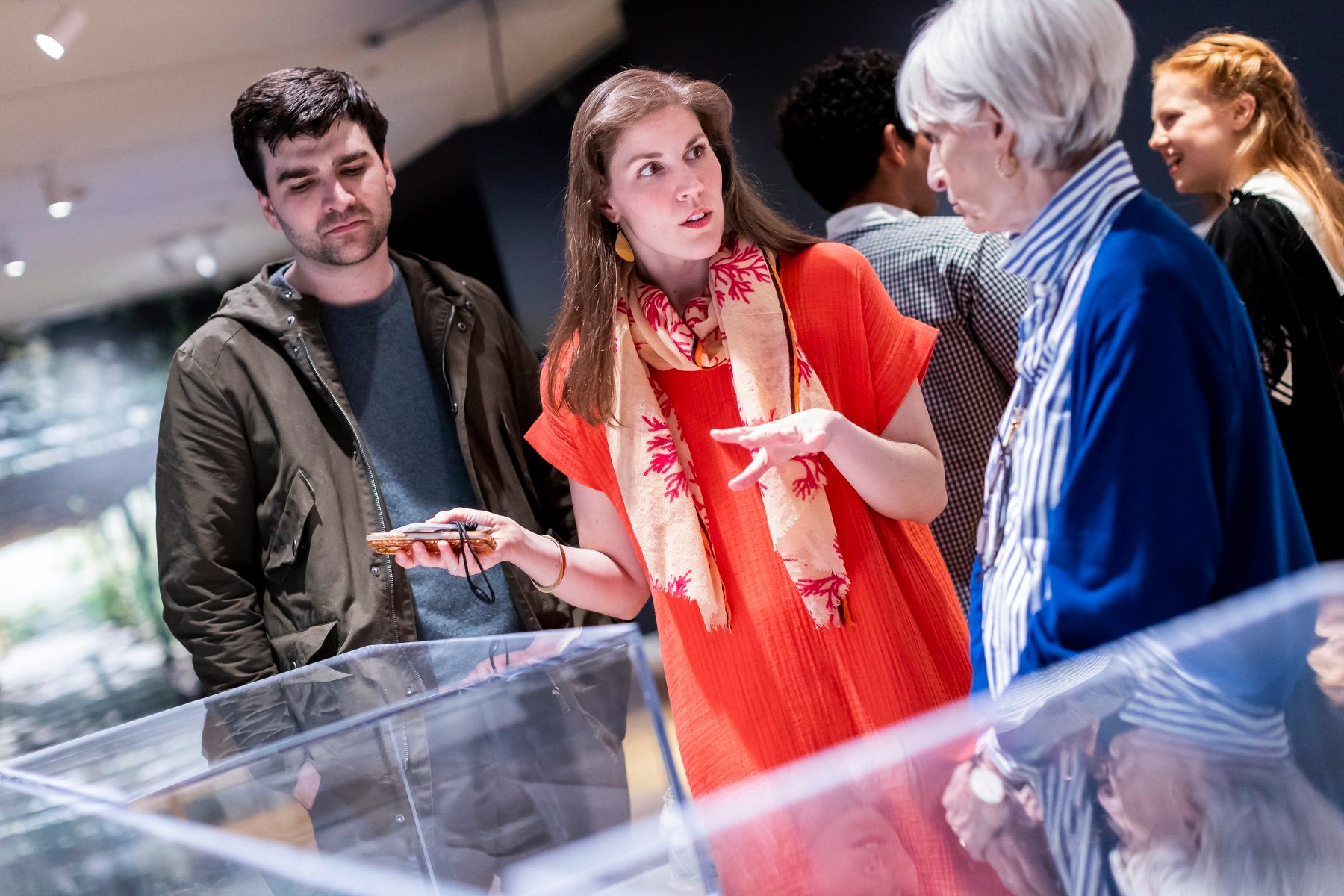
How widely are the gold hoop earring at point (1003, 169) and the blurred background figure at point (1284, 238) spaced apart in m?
1.52

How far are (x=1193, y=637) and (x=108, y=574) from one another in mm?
3449

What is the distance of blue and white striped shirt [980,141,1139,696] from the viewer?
1.18m

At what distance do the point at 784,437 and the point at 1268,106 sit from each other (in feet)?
6.21

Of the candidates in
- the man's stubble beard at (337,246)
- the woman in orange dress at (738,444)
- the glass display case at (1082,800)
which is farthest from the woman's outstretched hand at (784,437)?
the man's stubble beard at (337,246)

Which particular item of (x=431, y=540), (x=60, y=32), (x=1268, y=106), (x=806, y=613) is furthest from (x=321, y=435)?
(x=1268, y=106)

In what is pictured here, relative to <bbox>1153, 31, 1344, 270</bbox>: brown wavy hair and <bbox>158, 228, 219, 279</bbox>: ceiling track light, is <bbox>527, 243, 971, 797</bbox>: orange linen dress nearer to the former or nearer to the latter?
<bbox>1153, 31, 1344, 270</bbox>: brown wavy hair

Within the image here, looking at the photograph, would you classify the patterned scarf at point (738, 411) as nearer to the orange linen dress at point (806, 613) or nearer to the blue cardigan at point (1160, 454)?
the orange linen dress at point (806, 613)

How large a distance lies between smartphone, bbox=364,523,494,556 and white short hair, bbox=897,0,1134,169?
0.98 meters

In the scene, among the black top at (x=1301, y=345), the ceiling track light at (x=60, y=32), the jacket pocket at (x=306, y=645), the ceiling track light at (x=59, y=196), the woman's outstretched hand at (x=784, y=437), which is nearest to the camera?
the woman's outstretched hand at (x=784, y=437)

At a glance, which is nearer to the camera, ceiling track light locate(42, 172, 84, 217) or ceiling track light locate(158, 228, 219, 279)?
ceiling track light locate(42, 172, 84, 217)

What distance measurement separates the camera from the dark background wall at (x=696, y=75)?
11.9 ft

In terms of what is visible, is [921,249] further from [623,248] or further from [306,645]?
[306,645]

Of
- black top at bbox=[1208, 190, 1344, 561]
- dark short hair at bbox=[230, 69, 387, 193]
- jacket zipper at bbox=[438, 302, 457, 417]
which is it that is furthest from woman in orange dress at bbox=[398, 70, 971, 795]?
black top at bbox=[1208, 190, 1344, 561]

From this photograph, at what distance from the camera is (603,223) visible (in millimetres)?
1833
